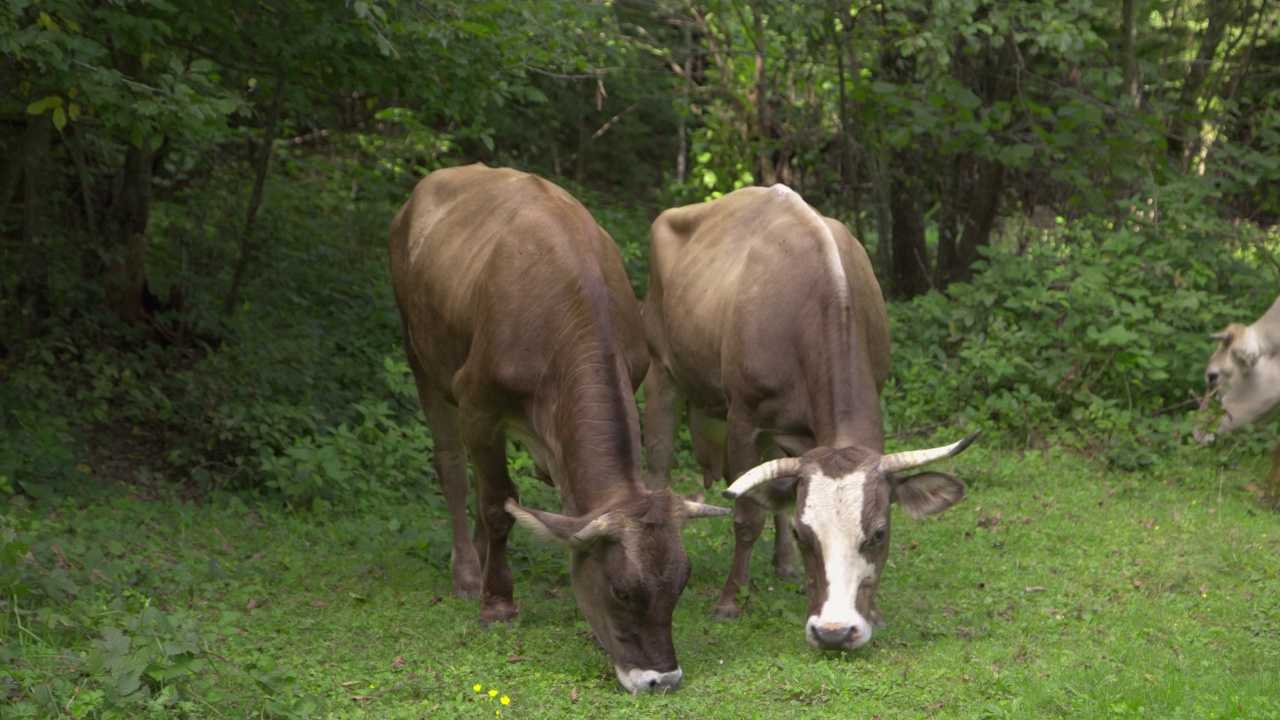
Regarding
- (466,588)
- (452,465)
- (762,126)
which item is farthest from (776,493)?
(762,126)

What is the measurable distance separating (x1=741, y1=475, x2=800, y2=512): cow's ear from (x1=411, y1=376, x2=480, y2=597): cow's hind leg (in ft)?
5.61

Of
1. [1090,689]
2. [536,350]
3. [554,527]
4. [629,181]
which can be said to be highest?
[536,350]

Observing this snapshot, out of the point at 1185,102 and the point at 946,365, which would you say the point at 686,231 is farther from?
the point at 1185,102

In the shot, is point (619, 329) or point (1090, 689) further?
point (619, 329)

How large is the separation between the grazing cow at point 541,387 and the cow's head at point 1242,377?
16.9 feet

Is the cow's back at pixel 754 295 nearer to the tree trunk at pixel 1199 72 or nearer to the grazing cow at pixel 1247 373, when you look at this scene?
the grazing cow at pixel 1247 373

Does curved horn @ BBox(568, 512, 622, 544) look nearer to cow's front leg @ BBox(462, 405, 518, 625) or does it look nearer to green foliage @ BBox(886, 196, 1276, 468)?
cow's front leg @ BBox(462, 405, 518, 625)

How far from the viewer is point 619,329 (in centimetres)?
605

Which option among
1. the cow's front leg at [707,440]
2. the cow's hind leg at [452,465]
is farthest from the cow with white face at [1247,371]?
the cow's hind leg at [452,465]

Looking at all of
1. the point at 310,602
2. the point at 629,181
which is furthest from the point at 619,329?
the point at 629,181

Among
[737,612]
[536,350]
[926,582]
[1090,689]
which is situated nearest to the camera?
[1090,689]

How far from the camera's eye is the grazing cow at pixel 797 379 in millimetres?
5812

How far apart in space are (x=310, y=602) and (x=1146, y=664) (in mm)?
3898

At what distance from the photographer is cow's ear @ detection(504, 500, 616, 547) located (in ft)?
17.4
